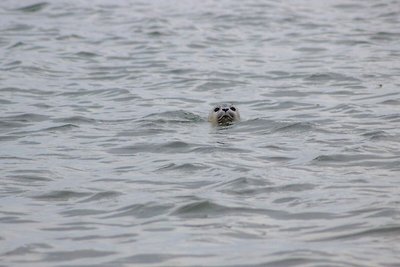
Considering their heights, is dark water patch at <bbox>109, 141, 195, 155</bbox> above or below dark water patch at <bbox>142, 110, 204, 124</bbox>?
above

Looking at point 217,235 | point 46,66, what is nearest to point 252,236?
point 217,235

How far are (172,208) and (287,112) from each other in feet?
17.0

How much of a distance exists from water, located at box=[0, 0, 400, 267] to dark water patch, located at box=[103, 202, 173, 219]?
0.07ft

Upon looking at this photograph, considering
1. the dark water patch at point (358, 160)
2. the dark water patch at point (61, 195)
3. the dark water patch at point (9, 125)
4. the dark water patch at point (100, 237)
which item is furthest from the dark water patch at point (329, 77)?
the dark water patch at point (100, 237)

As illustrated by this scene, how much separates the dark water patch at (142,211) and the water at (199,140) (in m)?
0.02

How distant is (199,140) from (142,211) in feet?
11.3

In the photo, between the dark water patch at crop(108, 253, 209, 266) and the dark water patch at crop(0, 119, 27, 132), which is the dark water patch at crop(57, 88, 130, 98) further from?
the dark water patch at crop(108, 253, 209, 266)

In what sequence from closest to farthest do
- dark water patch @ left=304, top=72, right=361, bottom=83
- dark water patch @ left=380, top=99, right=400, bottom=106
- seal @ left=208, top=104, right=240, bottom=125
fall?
seal @ left=208, top=104, right=240, bottom=125 < dark water patch @ left=380, top=99, right=400, bottom=106 < dark water patch @ left=304, top=72, right=361, bottom=83

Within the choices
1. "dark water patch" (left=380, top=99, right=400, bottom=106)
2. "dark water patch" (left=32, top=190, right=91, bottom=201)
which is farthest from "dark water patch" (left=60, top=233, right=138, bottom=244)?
"dark water patch" (left=380, top=99, right=400, bottom=106)

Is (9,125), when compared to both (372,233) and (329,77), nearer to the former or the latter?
(329,77)

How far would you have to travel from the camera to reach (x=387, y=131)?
12.9m

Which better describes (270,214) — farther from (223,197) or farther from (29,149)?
(29,149)


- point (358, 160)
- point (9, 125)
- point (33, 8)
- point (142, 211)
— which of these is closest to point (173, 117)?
point (9, 125)

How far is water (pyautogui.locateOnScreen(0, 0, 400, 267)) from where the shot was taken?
8758 millimetres
